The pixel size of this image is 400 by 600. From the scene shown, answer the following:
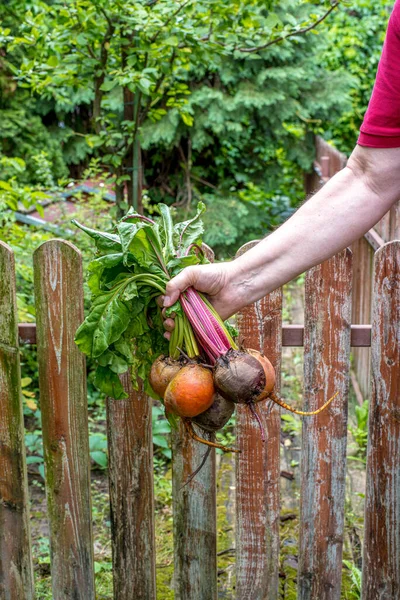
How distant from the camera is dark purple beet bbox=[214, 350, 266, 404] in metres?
1.91

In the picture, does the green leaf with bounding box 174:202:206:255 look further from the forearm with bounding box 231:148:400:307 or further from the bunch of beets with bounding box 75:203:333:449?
the forearm with bounding box 231:148:400:307

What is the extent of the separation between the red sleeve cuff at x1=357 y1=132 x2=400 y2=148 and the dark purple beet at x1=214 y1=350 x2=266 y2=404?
0.71 m

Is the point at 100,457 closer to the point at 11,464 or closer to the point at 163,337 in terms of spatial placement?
the point at 11,464

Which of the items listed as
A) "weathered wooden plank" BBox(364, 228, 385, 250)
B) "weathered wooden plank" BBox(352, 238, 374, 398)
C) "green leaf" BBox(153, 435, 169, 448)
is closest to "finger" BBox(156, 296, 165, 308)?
"green leaf" BBox(153, 435, 169, 448)

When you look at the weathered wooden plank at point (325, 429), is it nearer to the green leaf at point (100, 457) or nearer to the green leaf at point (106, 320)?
the green leaf at point (106, 320)

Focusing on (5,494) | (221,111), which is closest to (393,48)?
(5,494)

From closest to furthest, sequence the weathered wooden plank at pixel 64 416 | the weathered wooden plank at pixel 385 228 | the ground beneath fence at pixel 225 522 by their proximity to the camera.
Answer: the weathered wooden plank at pixel 64 416
the ground beneath fence at pixel 225 522
the weathered wooden plank at pixel 385 228

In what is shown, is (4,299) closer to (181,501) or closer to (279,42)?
(181,501)

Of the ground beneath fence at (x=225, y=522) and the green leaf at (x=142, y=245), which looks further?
the ground beneath fence at (x=225, y=522)

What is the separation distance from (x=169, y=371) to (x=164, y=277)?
1.00 ft

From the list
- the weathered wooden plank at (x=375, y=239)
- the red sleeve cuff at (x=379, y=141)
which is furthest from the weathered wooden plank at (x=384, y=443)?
the weathered wooden plank at (x=375, y=239)

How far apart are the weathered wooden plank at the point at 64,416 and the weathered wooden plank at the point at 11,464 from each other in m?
0.09

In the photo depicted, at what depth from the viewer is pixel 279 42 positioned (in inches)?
171

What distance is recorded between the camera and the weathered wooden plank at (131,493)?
2.64 meters
